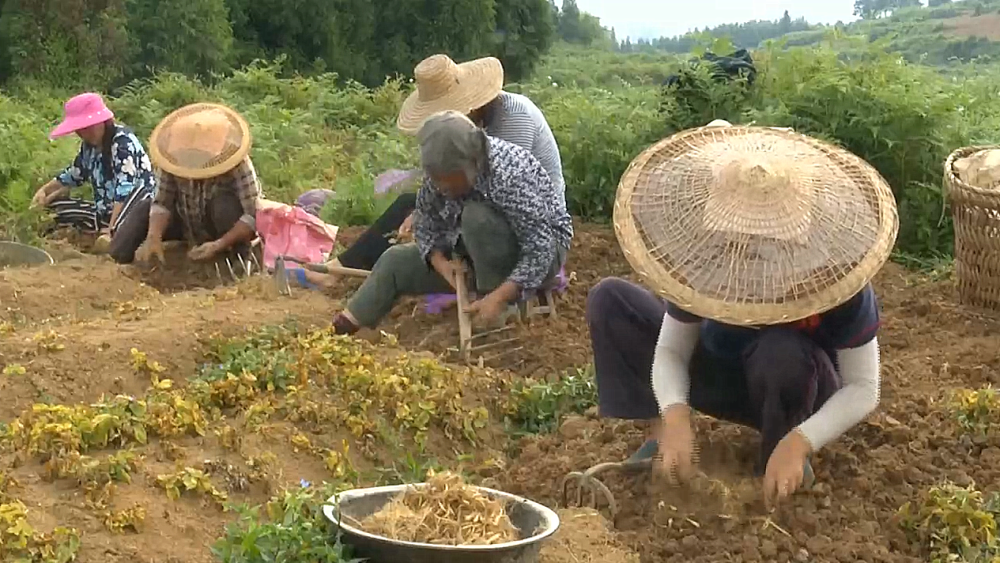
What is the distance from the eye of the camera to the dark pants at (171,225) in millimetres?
7160

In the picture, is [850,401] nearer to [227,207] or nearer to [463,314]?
[463,314]

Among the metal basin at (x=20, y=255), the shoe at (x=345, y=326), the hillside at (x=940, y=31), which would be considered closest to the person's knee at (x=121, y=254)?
the metal basin at (x=20, y=255)

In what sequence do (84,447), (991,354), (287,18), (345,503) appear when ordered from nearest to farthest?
(345,503), (84,447), (991,354), (287,18)

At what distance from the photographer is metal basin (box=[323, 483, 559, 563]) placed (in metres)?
2.74

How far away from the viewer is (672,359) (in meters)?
3.29

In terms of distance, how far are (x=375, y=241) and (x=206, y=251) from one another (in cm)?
127

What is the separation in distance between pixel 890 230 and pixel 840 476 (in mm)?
777

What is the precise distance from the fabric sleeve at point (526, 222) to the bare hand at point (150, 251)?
2912 mm

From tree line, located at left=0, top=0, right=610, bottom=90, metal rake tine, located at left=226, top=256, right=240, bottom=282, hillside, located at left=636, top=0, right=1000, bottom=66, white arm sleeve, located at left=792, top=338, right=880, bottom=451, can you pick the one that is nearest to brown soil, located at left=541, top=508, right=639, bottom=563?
white arm sleeve, located at left=792, top=338, right=880, bottom=451

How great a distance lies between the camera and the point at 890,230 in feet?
10.2

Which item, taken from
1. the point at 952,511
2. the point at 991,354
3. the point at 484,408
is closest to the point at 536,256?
the point at 484,408

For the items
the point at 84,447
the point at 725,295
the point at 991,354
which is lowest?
the point at 991,354

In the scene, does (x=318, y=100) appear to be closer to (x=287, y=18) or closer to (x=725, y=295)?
(x=287, y=18)

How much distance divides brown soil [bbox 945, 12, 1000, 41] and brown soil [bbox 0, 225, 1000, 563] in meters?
14.0
